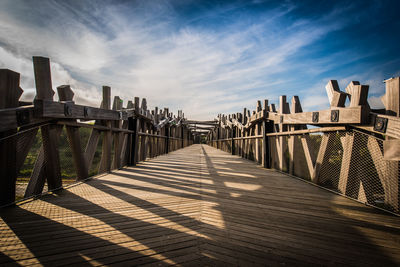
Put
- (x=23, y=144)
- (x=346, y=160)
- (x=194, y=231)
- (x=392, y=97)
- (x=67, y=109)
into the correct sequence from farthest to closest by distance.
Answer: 1. (x=346, y=160)
2. (x=67, y=109)
3. (x=23, y=144)
4. (x=392, y=97)
5. (x=194, y=231)

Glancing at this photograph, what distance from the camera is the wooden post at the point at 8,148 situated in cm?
202

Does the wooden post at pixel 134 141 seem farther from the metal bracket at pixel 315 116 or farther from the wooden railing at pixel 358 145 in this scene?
the metal bracket at pixel 315 116

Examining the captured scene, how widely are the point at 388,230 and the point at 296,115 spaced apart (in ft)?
8.54

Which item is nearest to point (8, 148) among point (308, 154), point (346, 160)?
point (346, 160)

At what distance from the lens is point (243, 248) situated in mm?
1433

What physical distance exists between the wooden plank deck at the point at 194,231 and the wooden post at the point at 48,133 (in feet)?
0.97

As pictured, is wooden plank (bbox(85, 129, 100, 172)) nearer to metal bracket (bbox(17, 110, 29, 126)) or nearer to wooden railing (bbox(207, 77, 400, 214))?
metal bracket (bbox(17, 110, 29, 126))

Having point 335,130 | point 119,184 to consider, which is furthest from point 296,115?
point 119,184

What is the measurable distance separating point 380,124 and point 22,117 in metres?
4.09

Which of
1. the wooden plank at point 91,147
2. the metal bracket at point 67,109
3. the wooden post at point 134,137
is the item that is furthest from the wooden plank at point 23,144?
the wooden post at point 134,137

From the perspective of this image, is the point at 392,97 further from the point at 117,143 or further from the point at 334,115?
the point at 117,143

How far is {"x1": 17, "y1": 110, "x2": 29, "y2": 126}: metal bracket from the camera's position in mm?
2002

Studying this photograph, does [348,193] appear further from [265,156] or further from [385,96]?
[265,156]

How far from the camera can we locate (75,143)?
3227 mm
